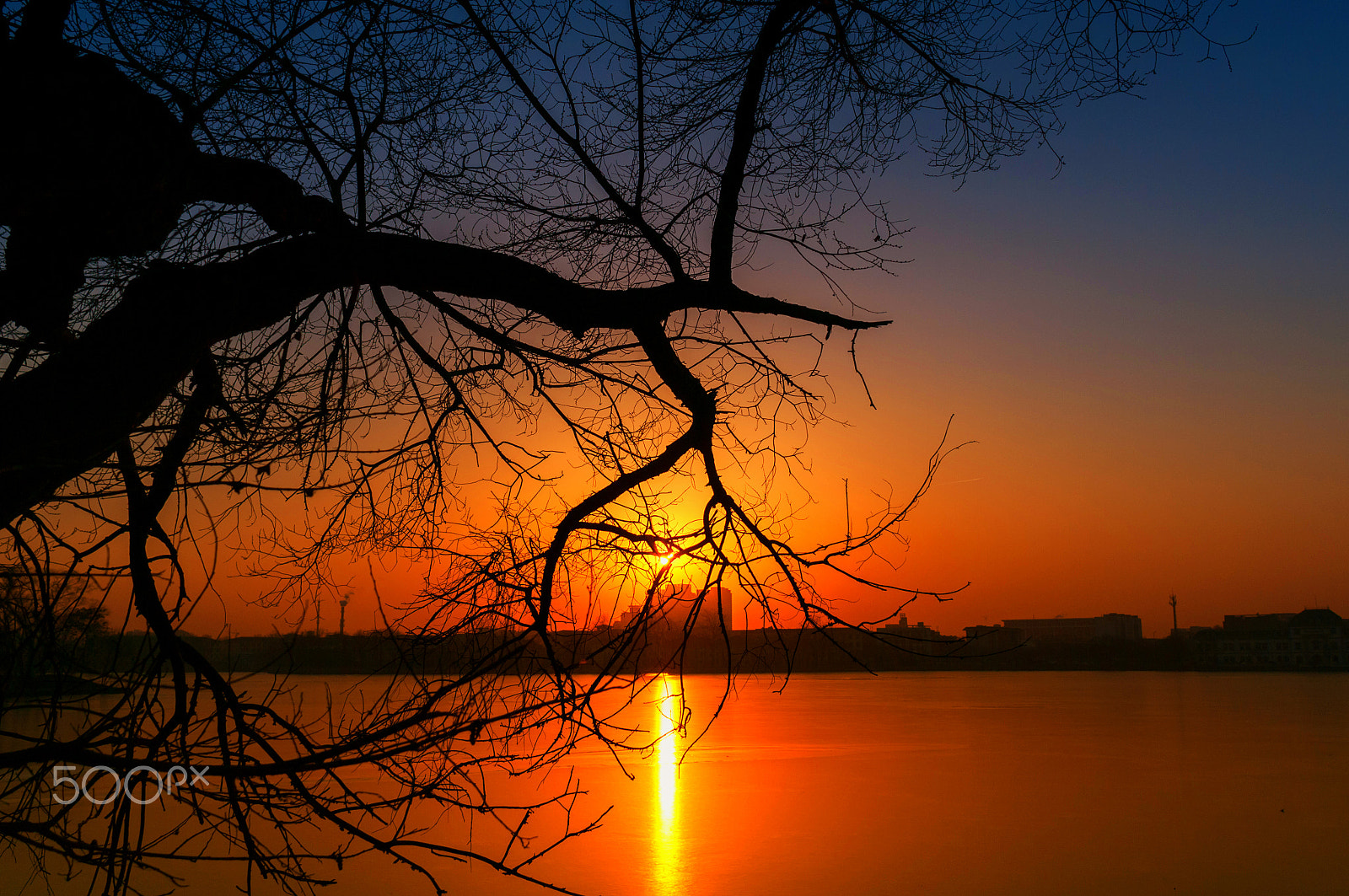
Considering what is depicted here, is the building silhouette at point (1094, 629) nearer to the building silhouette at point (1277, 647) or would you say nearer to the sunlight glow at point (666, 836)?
the building silhouette at point (1277, 647)

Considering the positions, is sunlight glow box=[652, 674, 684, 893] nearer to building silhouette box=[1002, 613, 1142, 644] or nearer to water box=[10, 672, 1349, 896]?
water box=[10, 672, 1349, 896]

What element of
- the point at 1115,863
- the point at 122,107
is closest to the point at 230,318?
the point at 122,107

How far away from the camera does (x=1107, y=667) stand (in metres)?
62.9

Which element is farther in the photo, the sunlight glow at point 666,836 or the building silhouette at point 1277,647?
the building silhouette at point 1277,647

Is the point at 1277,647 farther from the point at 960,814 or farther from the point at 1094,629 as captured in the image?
the point at 960,814

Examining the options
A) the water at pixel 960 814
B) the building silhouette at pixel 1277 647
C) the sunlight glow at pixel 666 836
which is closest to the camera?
the sunlight glow at pixel 666 836

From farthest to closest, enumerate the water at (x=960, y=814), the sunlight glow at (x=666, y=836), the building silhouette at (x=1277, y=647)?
the building silhouette at (x=1277, y=647) < the water at (x=960, y=814) < the sunlight glow at (x=666, y=836)

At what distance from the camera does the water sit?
986 centimetres

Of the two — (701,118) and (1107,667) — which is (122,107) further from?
(1107,667)

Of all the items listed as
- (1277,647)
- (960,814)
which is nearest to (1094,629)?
(1277,647)

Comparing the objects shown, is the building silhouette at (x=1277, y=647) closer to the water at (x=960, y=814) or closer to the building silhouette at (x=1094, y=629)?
the building silhouette at (x=1094, y=629)

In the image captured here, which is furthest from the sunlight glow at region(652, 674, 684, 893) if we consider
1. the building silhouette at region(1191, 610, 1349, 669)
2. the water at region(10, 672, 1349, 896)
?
the building silhouette at region(1191, 610, 1349, 669)

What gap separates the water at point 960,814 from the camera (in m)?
9.86

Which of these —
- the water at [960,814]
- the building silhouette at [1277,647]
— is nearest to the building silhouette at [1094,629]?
the building silhouette at [1277,647]
